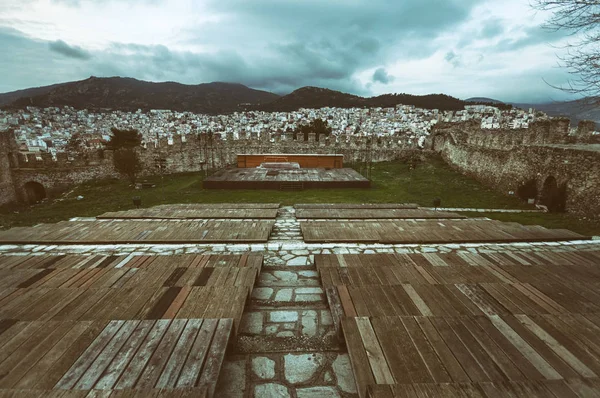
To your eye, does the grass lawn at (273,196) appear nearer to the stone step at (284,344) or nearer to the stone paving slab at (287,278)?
the stone paving slab at (287,278)

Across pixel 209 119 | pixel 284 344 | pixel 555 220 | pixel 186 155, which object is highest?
pixel 209 119

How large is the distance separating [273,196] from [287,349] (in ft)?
37.3

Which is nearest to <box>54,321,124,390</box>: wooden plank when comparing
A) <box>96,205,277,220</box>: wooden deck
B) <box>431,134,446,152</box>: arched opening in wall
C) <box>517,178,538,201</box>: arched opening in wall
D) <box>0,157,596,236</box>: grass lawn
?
<box>96,205,277,220</box>: wooden deck

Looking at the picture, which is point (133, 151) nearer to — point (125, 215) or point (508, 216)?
point (125, 215)

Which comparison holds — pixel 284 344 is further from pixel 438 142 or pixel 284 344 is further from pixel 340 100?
pixel 340 100

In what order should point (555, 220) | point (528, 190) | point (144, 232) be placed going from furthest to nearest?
point (528, 190) < point (555, 220) < point (144, 232)

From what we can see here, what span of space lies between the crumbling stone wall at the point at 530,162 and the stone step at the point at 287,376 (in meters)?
11.9

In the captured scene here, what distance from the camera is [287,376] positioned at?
2613 millimetres

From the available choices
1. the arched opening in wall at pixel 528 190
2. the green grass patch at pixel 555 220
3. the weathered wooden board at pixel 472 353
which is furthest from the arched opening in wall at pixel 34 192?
the arched opening in wall at pixel 528 190

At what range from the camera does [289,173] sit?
58.3 feet

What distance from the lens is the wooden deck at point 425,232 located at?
6312mm

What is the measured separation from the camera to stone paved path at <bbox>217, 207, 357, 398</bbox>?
2.50 m

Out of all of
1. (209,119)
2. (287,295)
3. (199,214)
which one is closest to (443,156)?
(199,214)

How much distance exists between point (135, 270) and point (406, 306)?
3.60 meters
